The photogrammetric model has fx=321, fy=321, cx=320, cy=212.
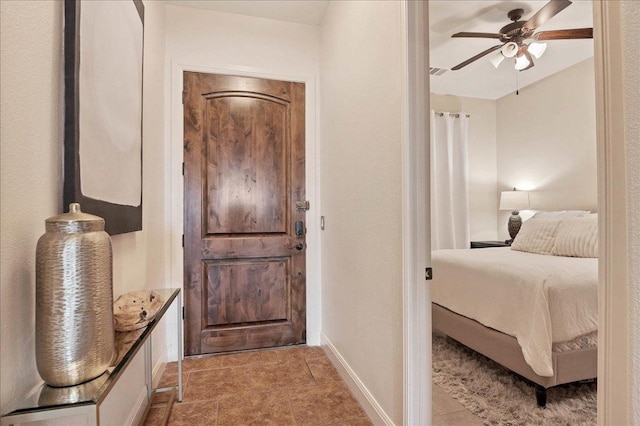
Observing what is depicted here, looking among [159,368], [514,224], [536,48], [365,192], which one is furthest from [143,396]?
[514,224]

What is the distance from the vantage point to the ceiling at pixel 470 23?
261 centimetres

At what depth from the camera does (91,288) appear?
79 cm

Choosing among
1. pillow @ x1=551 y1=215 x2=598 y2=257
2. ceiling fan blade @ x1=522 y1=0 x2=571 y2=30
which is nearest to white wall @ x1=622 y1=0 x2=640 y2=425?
ceiling fan blade @ x1=522 y1=0 x2=571 y2=30

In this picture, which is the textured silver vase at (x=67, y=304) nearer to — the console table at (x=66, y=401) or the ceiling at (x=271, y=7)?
the console table at (x=66, y=401)

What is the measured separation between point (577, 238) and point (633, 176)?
2.72 m

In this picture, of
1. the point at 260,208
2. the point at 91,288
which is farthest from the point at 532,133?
the point at 91,288

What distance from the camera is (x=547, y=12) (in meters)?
2.26

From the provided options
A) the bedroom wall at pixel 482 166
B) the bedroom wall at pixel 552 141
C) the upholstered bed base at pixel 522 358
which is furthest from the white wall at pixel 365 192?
the bedroom wall at pixel 482 166

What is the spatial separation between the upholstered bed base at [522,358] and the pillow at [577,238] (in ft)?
3.28

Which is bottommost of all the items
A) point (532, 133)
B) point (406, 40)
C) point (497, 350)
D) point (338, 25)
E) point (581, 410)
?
point (581, 410)

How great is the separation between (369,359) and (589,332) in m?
1.33

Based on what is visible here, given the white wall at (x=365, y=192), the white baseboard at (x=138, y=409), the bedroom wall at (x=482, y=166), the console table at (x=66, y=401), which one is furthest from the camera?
the bedroom wall at (x=482, y=166)

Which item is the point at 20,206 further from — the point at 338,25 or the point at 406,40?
the point at 338,25

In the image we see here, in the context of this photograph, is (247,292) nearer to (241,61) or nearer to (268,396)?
(268,396)
